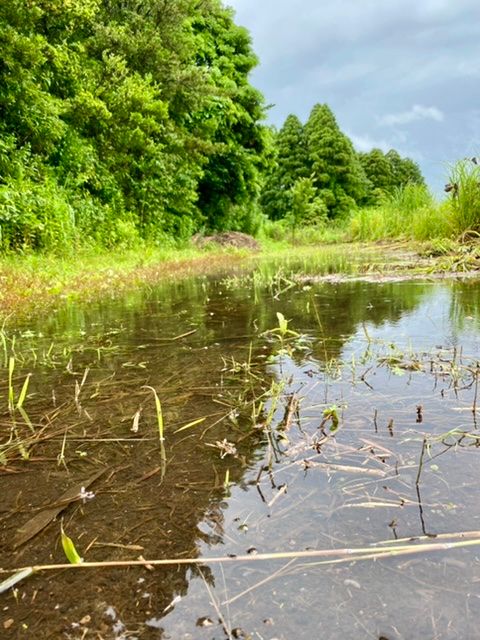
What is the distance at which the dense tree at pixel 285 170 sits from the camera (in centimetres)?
3409

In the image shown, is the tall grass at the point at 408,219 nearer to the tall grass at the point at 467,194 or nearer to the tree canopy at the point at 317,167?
the tall grass at the point at 467,194

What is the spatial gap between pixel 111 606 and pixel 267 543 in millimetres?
314

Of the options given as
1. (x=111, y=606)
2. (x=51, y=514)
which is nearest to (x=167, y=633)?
(x=111, y=606)

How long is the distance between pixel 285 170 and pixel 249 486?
1428 inches

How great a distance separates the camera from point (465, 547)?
34.4 inches

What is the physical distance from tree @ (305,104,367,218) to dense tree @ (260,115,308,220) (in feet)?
2.32

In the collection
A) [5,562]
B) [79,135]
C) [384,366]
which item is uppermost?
[79,135]

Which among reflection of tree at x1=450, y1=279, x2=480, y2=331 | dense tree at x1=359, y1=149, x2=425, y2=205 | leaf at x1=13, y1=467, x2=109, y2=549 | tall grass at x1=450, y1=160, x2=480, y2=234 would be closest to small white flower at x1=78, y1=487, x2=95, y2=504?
leaf at x1=13, y1=467, x2=109, y2=549

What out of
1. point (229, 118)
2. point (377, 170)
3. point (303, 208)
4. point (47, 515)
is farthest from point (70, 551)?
point (377, 170)

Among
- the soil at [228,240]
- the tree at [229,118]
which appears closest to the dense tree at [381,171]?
the tree at [229,118]

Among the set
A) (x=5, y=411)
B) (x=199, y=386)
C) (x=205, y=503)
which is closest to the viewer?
(x=205, y=503)

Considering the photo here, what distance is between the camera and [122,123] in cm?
1159

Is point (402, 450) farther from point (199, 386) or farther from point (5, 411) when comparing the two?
point (5, 411)

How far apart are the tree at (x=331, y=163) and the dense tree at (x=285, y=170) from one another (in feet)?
2.32
